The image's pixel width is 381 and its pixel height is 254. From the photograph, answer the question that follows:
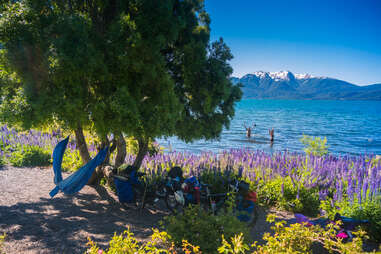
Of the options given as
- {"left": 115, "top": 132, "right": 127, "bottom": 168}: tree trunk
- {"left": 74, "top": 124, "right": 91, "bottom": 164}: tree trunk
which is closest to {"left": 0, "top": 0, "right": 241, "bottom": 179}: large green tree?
{"left": 74, "top": 124, "right": 91, "bottom": 164}: tree trunk

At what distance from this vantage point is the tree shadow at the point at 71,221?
425 centimetres

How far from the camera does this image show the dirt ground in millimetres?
4172

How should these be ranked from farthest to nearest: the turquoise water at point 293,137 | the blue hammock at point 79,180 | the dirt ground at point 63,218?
the turquoise water at point 293,137
the blue hammock at point 79,180
the dirt ground at point 63,218

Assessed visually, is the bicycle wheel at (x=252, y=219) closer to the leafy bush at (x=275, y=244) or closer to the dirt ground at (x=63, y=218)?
the dirt ground at (x=63, y=218)

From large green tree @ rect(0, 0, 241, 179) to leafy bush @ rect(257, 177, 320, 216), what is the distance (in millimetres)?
2782

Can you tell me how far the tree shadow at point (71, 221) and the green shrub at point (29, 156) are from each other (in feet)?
15.0

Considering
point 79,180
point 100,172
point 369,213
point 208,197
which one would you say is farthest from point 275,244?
point 100,172

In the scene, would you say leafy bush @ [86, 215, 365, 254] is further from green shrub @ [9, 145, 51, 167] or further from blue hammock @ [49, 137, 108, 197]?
green shrub @ [9, 145, 51, 167]

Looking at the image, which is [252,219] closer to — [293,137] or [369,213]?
[369,213]

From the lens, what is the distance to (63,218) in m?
5.28

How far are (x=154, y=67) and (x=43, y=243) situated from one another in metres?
3.87

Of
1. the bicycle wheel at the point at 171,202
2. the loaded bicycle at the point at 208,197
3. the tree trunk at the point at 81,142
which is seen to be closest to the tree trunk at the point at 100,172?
the tree trunk at the point at 81,142

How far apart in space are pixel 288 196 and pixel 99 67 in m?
5.65

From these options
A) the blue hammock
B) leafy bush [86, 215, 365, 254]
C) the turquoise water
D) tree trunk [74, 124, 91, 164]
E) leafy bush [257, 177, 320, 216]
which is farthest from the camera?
the turquoise water
